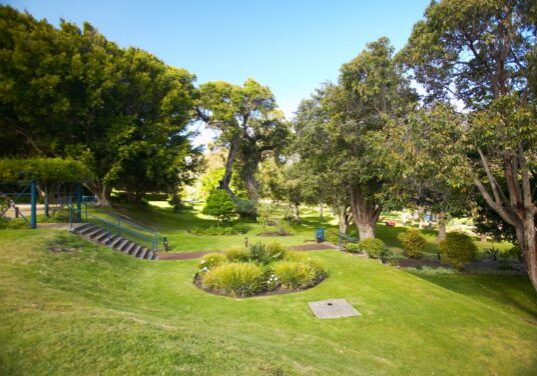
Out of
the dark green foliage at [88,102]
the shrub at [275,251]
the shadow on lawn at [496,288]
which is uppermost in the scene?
the dark green foliage at [88,102]

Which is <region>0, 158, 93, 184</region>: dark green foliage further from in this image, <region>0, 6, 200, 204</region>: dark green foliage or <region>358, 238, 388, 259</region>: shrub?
<region>358, 238, 388, 259</region>: shrub

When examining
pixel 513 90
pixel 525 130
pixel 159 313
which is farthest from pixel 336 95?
pixel 159 313

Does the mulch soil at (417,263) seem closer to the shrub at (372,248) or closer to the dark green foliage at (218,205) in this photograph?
the shrub at (372,248)

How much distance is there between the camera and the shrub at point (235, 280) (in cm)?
1212

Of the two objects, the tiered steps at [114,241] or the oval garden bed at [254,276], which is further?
the tiered steps at [114,241]

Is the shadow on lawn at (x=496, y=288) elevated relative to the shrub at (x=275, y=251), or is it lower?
lower

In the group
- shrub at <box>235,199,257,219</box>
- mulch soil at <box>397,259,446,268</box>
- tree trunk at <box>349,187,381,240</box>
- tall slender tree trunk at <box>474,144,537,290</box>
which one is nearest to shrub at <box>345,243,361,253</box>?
mulch soil at <box>397,259,446,268</box>

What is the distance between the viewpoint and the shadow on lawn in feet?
52.6

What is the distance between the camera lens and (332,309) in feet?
35.6

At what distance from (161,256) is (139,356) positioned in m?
13.4

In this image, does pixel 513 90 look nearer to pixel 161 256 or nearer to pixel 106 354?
pixel 106 354

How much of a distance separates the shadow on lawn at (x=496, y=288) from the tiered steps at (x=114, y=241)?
50.8 ft

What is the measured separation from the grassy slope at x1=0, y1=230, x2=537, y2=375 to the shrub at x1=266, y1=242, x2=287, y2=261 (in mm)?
2191

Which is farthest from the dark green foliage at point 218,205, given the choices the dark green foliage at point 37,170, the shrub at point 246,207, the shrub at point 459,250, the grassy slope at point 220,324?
the shrub at point 459,250
